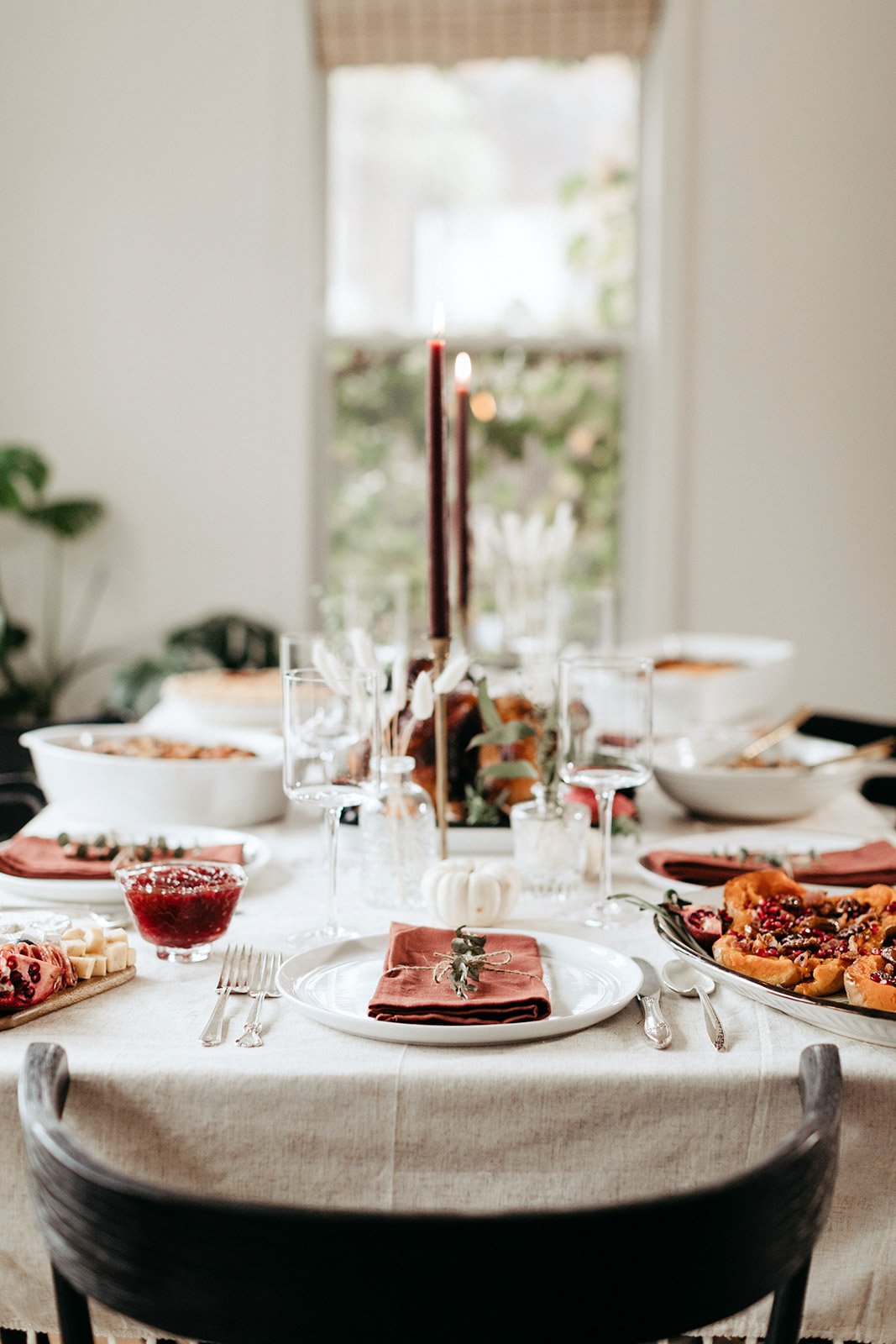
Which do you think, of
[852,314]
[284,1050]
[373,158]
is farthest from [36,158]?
[284,1050]

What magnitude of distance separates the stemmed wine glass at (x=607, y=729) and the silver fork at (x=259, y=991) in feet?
1.14

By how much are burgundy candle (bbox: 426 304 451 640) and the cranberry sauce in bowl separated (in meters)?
0.36

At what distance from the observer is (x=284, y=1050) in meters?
0.93

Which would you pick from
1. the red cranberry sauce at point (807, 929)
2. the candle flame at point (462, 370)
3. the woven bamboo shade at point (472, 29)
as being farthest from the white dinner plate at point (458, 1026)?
the woven bamboo shade at point (472, 29)

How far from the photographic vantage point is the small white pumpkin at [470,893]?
1224 mm

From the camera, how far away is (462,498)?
1.80 metres

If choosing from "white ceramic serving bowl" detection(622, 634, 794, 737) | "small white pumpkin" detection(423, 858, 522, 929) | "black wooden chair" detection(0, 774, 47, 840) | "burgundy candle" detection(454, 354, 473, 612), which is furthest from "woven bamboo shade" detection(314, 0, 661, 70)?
"small white pumpkin" detection(423, 858, 522, 929)

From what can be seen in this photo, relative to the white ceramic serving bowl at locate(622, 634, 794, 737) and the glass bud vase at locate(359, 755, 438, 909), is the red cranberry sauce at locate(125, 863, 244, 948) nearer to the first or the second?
the glass bud vase at locate(359, 755, 438, 909)

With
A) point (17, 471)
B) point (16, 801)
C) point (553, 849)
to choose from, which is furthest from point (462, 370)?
point (17, 471)

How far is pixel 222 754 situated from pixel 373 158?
10.8 feet

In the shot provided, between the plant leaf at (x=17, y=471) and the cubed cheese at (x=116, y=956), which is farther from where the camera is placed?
the plant leaf at (x=17, y=471)

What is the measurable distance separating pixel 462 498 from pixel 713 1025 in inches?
39.5

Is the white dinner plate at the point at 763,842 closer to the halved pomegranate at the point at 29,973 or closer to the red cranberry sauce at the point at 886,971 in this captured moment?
the red cranberry sauce at the point at 886,971

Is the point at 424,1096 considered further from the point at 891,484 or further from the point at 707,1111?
the point at 891,484
